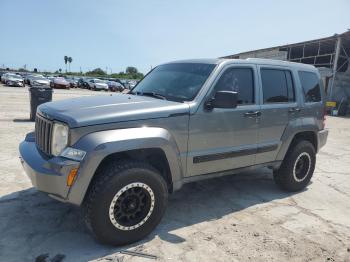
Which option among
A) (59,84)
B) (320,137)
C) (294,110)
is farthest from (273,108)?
(59,84)

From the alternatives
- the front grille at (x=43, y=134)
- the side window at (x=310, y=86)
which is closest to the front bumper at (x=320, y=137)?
the side window at (x=310, y=86)

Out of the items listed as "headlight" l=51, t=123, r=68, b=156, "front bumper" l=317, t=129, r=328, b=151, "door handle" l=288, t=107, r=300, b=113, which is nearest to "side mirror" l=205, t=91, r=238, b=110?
"door handle" l=288, t=107, r=300, b=113

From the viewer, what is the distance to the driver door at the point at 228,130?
3.84 metres

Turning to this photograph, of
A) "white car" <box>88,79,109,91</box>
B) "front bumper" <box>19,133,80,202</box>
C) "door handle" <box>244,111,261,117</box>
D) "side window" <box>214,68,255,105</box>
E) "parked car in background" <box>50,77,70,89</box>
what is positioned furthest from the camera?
"white car" <box>88,79,109,91</box>

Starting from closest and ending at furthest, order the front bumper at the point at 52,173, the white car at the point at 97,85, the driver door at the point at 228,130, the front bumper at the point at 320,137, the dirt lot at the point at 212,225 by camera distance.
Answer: the front bumper at the point at 52,173
the dirt lot at the point at 212,225
the driver door at the point at 228,130
the front bumper at the point at 320,137
the white car at the point at 97,85

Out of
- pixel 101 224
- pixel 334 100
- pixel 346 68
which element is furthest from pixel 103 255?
pixel 346 68

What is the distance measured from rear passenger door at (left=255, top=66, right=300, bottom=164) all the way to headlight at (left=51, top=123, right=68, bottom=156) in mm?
2582

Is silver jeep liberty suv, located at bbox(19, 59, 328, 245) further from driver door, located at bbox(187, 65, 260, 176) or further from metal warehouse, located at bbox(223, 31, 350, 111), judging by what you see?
metal warehouse, located at bbox(223, 31, 350, 111)

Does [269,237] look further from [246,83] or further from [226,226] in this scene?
[246,83]

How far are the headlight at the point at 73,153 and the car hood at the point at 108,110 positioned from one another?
22 cm

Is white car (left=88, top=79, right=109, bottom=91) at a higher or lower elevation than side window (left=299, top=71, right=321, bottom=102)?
lower

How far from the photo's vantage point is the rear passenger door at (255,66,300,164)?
4.57 m

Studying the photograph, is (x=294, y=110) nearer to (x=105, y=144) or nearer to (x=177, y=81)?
(x=177, y=81)

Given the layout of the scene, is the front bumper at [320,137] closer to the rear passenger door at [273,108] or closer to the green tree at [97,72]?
the rear passenger door at [273,108]
